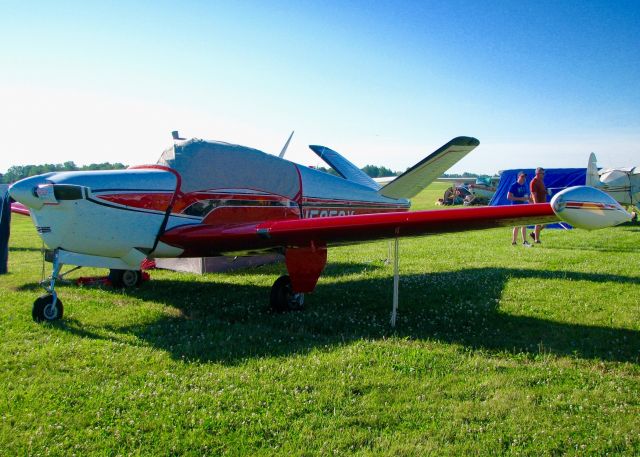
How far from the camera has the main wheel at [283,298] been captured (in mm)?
6559

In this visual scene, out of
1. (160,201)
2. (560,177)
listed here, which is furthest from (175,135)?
(560,177)

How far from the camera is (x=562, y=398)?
3.75 meters

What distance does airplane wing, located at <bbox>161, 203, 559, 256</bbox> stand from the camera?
479 cm

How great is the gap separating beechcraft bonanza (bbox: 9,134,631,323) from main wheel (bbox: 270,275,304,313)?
0.04ft

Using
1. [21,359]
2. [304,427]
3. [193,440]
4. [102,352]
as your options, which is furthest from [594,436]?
[21,359]

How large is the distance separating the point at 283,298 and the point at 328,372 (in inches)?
95.6

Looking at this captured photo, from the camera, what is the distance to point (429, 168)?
7812 millimetres

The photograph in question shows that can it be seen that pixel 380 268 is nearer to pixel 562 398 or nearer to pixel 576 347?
pixel 576 347

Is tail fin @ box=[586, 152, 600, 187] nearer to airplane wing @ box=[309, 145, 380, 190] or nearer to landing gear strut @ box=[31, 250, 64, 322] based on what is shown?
airplane wing @ box=[309, 145, 380, 190]

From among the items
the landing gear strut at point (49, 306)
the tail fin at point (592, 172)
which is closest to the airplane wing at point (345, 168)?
the landing gear strut at point (49, 306)

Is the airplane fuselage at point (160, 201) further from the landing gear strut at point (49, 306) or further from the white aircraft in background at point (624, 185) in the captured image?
the white aircraft in background at point (624, 185)

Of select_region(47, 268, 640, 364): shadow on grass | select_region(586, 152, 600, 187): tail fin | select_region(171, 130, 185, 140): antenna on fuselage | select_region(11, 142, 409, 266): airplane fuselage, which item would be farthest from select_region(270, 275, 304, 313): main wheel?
select_region(586, 152, 600, 187): tail fin

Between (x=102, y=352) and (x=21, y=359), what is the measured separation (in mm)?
707

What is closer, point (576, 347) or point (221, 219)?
point (576, 347)
